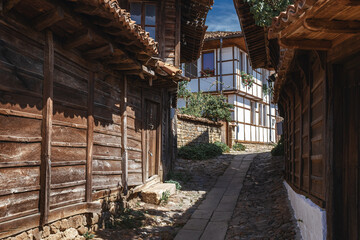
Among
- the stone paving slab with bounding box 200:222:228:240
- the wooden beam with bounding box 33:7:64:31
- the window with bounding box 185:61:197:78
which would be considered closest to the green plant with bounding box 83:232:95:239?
the stone paving slab with bounding box 200:222:228:240

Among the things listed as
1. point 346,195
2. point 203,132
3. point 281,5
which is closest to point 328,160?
point 346,195

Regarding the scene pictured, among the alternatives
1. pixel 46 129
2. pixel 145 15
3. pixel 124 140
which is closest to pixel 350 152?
pixel 46 129

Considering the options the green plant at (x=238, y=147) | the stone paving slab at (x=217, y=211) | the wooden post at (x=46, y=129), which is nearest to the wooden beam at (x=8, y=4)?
the wooden post at (x=46, y=129)

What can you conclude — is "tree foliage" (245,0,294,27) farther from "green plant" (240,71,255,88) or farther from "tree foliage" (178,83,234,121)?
"green plant" (240,71,255,88)

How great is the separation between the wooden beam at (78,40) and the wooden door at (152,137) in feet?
12.4

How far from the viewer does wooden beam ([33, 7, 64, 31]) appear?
3.93 metres

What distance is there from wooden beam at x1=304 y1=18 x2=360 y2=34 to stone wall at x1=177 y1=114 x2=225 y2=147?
11.1 meters

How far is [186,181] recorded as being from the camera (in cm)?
1023

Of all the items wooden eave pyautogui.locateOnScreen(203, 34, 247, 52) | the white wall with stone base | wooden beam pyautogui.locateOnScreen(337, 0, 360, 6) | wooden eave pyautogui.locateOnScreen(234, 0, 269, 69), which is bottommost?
the white wall with stone base

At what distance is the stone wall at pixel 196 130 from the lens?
14.0 meters

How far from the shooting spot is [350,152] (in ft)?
10.2

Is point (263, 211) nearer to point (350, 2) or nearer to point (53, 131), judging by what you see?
point (53, 131)

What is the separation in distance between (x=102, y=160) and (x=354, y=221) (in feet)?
14.0

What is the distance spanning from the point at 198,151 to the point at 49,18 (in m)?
10.2
